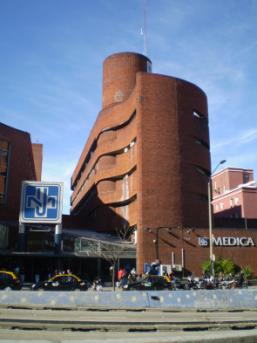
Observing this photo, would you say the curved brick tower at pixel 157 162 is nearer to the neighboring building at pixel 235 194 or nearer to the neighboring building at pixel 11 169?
the neighboring building at pixel 11 169

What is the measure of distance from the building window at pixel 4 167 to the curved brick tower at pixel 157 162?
1254 centimetres

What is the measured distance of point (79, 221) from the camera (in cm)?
7319

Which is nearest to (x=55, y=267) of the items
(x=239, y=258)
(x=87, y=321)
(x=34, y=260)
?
(x=34, y=260)

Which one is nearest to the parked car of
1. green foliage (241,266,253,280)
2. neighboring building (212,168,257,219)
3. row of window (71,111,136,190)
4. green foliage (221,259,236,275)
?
green foliage (221,259,236,275)

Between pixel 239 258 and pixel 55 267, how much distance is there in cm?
1906

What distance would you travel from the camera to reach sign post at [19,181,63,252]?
43.7m

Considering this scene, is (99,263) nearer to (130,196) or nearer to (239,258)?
(130,196)

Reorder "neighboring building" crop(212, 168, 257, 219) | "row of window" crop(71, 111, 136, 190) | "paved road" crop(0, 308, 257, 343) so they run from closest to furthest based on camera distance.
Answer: "paved road" crop(0, 308, 257, 343) < "row of window" crop(71, 111, 136, 190) < "neighboring building" crop(212, 168, 257, 219)

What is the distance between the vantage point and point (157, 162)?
47.1 m

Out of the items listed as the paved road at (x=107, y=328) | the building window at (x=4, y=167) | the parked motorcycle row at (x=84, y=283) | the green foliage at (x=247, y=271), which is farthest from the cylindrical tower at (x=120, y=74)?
the paved road at (x=107, y=328)

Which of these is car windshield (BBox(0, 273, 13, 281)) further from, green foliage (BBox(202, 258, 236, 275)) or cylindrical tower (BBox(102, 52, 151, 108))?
cylindrical tower (BBox(102, 52, 151, 108))

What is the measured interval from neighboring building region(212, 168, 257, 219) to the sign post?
46.9m

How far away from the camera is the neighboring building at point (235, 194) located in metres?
82.4

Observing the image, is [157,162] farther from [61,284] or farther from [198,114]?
[61,284]
